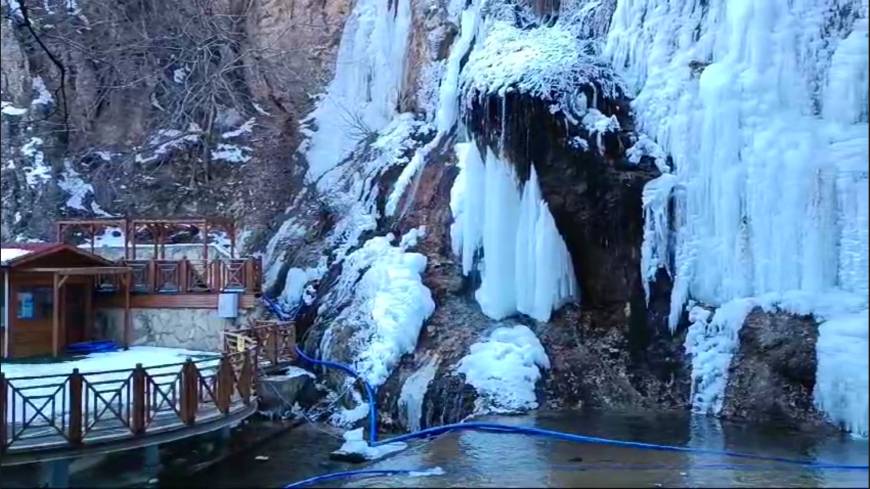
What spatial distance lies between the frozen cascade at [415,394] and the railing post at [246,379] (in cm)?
265

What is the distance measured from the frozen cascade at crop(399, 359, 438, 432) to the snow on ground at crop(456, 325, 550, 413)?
55 centimetres

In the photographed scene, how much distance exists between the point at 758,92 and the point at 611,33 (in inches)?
145

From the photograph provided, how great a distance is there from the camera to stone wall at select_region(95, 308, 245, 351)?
20641 millimetres

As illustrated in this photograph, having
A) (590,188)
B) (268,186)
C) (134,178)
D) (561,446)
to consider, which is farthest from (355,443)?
(134,178)

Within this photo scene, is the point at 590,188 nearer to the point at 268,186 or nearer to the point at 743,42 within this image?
the point at 743,42

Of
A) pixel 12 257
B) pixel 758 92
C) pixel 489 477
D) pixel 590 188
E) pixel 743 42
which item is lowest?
pixel 489 477

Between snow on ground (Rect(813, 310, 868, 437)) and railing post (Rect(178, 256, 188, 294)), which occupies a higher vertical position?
railing post (Rect(178, 256, 188, 294))

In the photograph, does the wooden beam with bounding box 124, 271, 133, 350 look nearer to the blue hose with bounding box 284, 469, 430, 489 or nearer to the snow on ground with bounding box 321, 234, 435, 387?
the snow on ground with bounding box 321, 234, 435, 387

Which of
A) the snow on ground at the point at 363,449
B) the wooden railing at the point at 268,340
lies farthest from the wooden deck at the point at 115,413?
the wooden railing at the point at 268,340

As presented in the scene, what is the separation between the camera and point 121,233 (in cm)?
2572

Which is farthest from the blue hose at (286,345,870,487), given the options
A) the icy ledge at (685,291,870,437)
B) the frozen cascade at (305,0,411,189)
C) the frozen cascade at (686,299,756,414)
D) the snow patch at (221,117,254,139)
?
the snow patch at (221,117,254,139)

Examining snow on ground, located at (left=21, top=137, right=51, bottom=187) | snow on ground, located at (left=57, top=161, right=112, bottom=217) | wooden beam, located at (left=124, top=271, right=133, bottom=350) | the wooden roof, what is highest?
snow on ground, located at (left=21, top=137, right=51, bottom=187)

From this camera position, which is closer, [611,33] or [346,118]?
[611,33]

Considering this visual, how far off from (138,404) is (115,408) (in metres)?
0.84
